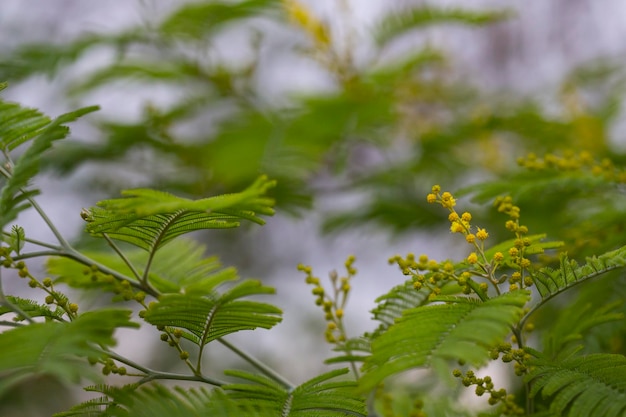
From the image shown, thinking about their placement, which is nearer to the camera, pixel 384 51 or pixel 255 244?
pixel 384 51

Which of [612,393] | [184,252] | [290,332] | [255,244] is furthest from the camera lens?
[290,332]

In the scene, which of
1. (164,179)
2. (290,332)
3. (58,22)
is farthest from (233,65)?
(58,22)

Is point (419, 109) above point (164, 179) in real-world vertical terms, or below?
above

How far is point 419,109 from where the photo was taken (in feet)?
10.9

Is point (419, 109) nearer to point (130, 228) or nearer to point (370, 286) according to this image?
point (370, 286)

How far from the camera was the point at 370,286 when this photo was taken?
16.8 feet

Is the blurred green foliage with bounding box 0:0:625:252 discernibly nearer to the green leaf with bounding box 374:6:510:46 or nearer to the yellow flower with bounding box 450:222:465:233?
the green leaf with bounding box 374:6:510:46

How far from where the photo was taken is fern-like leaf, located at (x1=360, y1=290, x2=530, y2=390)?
0.67m

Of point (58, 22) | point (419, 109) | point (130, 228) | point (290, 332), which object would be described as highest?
point (58, 22)

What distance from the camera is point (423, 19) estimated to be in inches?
90.4

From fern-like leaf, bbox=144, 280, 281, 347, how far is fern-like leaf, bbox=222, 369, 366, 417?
0.07 m

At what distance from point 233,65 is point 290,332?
2322 millimetres

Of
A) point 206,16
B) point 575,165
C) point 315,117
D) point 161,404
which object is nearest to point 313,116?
point 315,117

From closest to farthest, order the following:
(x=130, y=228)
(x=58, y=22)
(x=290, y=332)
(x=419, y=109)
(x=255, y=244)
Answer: (x=130, y=228)
(x=419, y=109)
(x=255, y=244)
(x=290, y=332)
(x=58, y=22)
